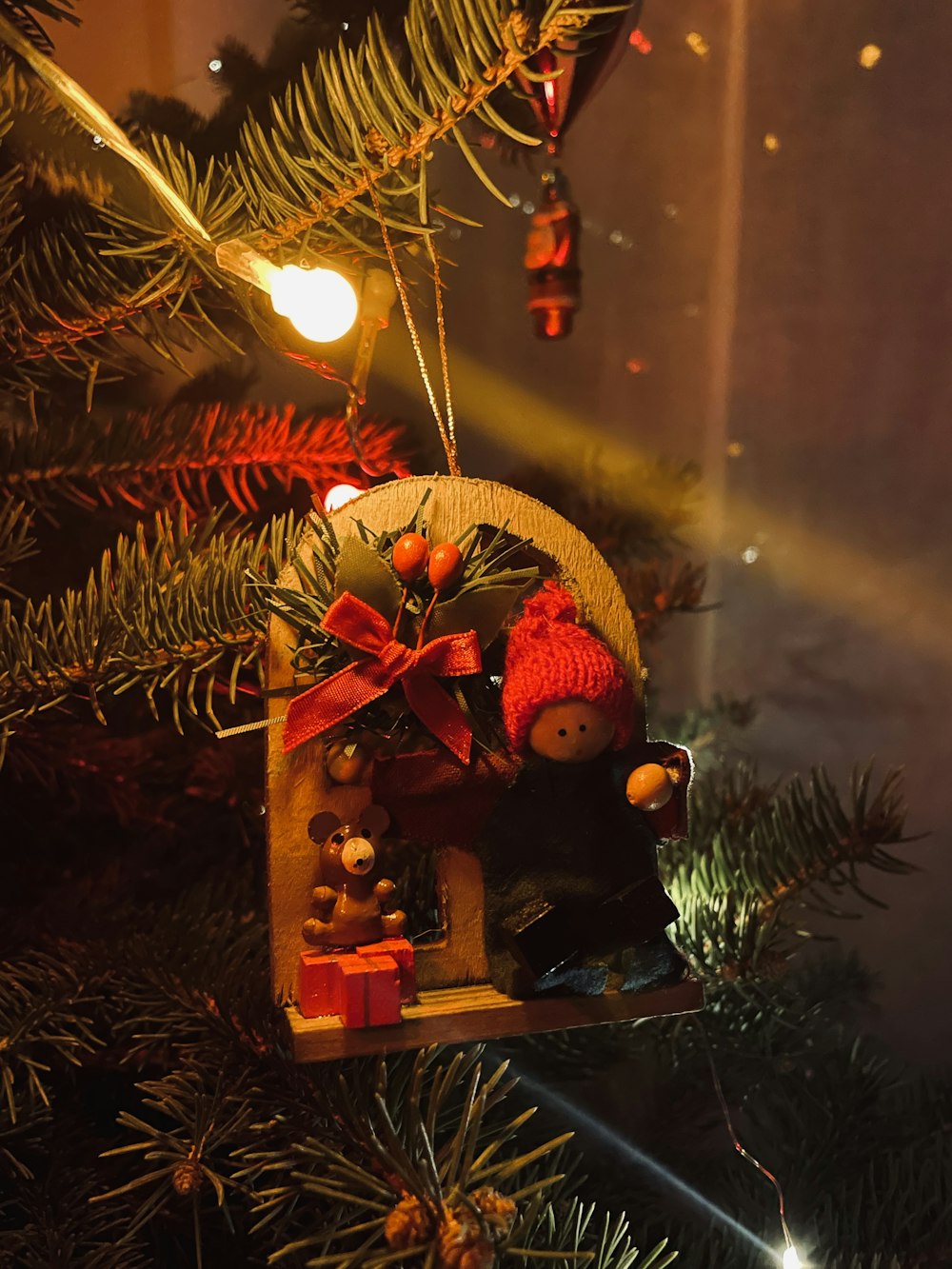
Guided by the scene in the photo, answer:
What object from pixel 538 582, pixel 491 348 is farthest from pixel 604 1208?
pixel 491 348

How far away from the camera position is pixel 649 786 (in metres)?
0.50

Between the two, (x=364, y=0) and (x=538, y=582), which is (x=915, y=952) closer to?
(x=538, y=582)

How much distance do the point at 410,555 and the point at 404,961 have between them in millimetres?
172

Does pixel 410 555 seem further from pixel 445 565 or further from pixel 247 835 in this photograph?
pixel 247 835

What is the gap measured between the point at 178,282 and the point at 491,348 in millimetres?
391

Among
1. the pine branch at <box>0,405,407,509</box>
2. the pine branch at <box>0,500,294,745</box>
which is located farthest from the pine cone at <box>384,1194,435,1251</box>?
the pine branch at <box>0,405,407,509</box>

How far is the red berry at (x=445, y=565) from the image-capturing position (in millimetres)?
485

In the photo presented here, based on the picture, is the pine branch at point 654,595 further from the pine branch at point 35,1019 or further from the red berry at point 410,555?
the pine branch at point 35,1019

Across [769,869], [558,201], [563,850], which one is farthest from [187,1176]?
[558,201]

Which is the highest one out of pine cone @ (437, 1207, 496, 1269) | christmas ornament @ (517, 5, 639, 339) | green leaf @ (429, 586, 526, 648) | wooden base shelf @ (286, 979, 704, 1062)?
christmas ornament @ (517, 5, 639, 339)

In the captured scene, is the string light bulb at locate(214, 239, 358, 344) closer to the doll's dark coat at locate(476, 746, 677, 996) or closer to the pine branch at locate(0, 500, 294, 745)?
the pine branch at locate(0, 500, 294, 745)

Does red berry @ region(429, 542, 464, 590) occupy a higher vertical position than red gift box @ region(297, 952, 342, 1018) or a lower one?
higher

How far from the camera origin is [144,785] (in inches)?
27.6

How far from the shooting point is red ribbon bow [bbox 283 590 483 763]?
18.8 inches
